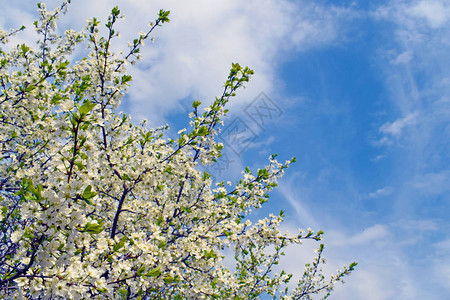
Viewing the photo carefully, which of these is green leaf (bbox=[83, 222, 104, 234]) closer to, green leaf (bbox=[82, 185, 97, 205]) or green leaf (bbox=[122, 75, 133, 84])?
green leaf (bbox=[82, 185, 97, 205])

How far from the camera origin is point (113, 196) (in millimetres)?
7188

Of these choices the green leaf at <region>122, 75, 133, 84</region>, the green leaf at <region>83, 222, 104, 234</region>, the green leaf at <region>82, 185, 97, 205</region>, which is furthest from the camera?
the green leaf at <region>122, 75, 133, 84</region>

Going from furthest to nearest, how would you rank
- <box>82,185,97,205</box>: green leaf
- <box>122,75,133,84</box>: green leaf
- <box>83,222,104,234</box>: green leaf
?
1. <box>122,75,133,84</box>: green leaf
2. <box>83,222,104,234</box>: green leaf
3. <box>82,185,97,205</box>: green leaf

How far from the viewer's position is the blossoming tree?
11.8 feet

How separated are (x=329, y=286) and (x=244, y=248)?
5202mm

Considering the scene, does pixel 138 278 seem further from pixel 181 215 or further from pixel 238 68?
pixel 238 68

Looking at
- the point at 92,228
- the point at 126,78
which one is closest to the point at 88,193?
the point at 92,228

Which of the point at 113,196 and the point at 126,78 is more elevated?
the point at 126,78

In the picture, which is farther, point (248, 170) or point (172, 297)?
point (172, 297)

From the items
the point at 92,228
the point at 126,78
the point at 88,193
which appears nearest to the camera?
the point at 88,193

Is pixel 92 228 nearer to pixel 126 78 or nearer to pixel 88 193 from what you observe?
pixel 88 193

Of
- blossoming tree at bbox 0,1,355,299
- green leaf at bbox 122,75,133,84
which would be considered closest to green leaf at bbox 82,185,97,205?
blossoming tree at bbox 0,1,355,299

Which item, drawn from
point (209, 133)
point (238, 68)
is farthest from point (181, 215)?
point (238, 68)

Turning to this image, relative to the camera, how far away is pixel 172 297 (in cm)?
929
